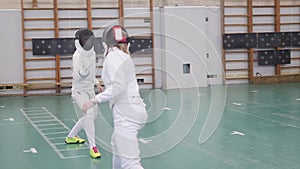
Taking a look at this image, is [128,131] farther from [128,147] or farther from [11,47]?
[11,47]

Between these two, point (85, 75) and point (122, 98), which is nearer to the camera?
point (122, 98)

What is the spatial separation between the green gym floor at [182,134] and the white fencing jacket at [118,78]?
203 cm

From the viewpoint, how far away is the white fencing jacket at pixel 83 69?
5934mm

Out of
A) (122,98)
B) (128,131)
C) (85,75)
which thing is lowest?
(128,131)

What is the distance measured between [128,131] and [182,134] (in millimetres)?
4061

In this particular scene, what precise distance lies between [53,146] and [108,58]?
349 cm

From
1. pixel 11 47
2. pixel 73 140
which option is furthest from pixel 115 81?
pixel 11 47

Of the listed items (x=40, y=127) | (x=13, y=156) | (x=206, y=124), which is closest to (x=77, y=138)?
(x=13, y=156)

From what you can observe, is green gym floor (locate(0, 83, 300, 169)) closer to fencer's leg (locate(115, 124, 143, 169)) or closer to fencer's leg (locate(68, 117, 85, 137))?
fencer's leg (locate(68, 117, 85, 137))

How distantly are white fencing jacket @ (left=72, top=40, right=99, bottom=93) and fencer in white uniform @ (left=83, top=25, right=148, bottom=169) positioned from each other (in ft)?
6.99

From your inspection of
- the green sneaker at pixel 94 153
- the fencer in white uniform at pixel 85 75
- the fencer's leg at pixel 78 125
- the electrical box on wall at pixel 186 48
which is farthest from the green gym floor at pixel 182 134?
the electrical box on wall at pixel 186 48

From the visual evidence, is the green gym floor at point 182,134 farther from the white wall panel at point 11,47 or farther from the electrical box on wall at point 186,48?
the electrical box on wall at point 186,48

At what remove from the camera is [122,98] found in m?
3.78

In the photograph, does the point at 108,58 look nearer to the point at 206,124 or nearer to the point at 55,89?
the point at 206,124
